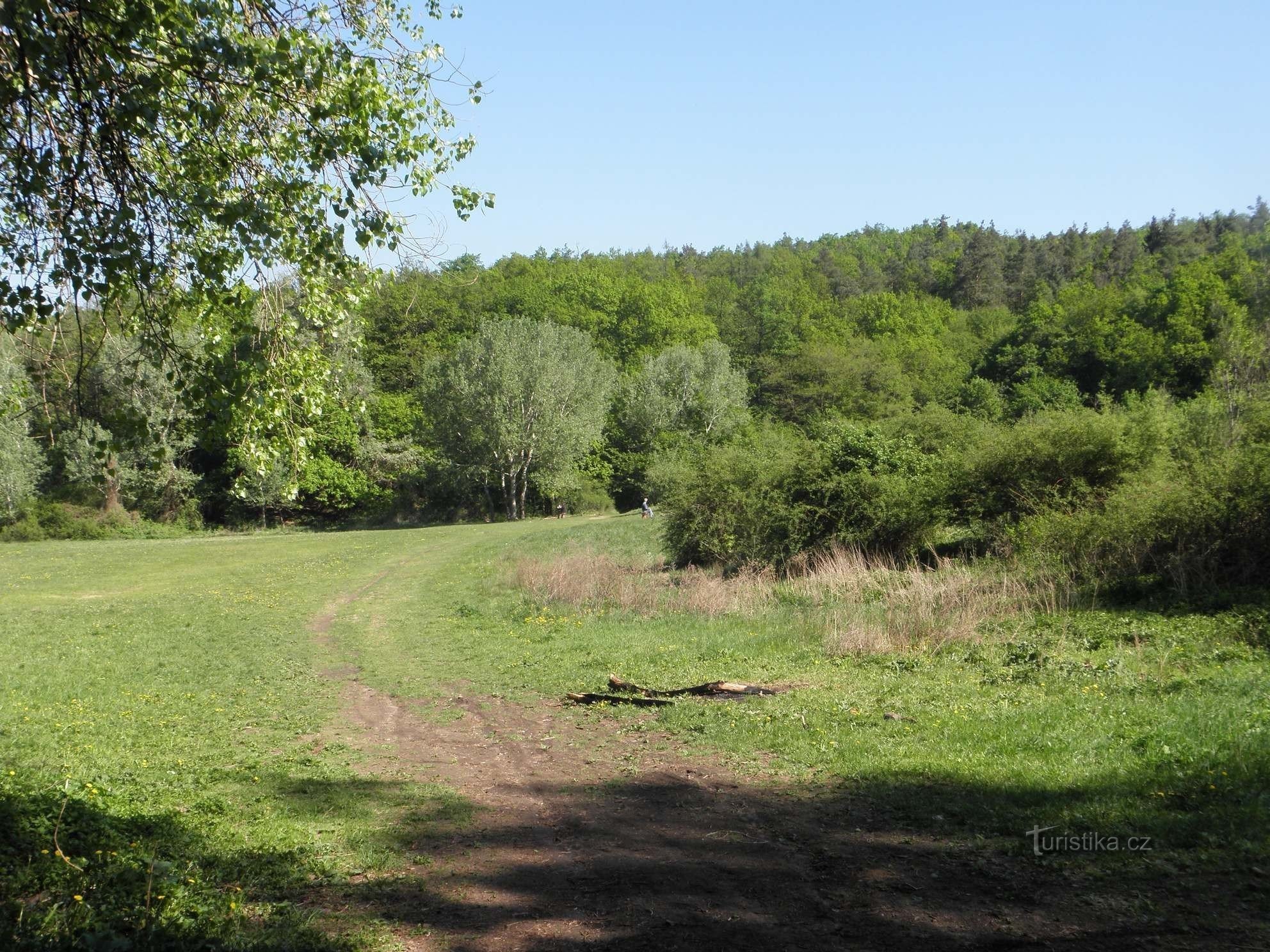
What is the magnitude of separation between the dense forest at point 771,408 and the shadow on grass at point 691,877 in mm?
3047

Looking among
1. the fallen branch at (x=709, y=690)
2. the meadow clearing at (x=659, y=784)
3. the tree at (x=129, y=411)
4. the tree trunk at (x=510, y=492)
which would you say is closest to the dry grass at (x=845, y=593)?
the meadow clearing at (x=659, y=784)

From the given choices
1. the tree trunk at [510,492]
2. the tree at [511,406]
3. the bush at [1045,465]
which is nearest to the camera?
the bush at [1045,465]

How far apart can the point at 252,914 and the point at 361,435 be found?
67558 mm

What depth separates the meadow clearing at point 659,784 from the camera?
203 inches

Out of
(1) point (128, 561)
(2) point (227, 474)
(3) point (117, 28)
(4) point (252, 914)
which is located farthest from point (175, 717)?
(2) point (227, 474)

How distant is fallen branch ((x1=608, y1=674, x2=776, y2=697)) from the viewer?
1183cm

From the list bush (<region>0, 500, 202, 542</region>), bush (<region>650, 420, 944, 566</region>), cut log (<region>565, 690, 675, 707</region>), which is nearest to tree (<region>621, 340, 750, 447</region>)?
bush (<region>0, 500, 202, 542</region>)

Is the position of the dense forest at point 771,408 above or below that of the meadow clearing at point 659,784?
above

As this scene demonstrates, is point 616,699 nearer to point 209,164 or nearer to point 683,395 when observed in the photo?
point 209,164

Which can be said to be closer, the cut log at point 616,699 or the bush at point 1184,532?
the cut log at point 616,699

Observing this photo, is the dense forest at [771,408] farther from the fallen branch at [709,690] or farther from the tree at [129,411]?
the fallen branch at [709,690]

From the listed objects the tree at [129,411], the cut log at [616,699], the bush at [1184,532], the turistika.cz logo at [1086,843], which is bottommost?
the cut log at [616,699]

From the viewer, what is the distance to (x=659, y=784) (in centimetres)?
829

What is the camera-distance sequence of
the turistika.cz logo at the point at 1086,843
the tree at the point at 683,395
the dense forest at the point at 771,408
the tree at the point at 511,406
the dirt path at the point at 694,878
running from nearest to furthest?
the dirt path at the point at 694,878, the turistika.cz logo at the point at 1086,843, the dense forest at the point at 771,408, the tree at the point at 511,406, the tree at the point at 683,395
